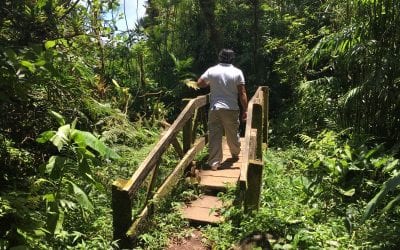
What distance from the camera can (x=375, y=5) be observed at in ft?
19.8

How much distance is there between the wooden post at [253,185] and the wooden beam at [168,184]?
1044 mm

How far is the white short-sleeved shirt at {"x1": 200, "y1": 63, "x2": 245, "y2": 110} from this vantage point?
21.7 ft

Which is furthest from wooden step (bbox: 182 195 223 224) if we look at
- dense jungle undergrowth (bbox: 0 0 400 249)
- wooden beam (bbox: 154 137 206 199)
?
wooden beam (bbox: 154 137 206 199)

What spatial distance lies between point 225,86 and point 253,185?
232cm

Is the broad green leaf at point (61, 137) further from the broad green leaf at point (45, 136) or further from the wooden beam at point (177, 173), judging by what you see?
the wooden beam at point (177, 173)

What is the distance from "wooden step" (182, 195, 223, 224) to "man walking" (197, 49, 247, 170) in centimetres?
93

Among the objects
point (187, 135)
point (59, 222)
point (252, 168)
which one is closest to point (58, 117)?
point (59, 222)

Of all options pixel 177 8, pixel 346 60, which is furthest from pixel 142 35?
pixel 346 60

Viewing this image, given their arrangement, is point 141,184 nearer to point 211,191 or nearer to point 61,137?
point 61,137

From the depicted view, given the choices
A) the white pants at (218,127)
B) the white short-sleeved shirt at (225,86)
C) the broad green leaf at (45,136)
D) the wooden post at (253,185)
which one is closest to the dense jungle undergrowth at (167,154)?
the broad green leaf at (45,136)

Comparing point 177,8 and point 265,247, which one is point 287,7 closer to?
point 177,8

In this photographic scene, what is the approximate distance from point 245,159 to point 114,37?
16.4 feet

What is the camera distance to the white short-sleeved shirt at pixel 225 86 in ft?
21.7

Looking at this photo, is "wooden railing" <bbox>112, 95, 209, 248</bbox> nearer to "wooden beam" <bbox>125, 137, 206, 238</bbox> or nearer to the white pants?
"wooden beam" <bbox>125, 137, 206, 238</bbox>
